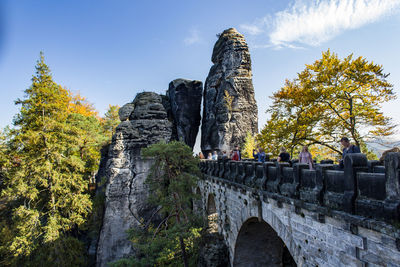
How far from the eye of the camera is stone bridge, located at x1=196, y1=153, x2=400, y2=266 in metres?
3.16

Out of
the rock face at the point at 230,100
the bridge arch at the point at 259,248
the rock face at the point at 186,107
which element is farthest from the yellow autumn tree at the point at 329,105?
the rock face at the point at 186,107

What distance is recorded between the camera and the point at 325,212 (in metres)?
4.28

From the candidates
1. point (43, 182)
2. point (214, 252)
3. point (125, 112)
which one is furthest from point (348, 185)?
point (125, 112)

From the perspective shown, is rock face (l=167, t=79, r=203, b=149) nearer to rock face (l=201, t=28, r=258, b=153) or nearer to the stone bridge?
rock face (l=201, t=28, r=258, b=153)

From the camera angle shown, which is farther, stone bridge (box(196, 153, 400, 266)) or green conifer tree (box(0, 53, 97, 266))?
green conifer tree (box(0, 53, 97, 266))

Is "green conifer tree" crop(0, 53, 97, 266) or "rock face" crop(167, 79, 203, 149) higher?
"rock face" crop(167, 79, 203, 149)

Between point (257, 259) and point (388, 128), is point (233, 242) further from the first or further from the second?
point (388, 128)

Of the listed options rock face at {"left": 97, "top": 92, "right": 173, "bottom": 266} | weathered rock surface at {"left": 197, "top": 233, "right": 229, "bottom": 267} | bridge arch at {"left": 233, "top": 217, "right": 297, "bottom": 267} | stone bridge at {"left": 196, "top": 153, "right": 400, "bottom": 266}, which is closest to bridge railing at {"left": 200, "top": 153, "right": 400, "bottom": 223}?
stone bridge at {"left": 196, "top": 153, "right": 400, "bottom": 266}

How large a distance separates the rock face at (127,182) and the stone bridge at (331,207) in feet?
48.6

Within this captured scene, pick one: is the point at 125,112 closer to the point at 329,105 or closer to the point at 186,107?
the point at 186,107

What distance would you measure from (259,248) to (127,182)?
14.9m

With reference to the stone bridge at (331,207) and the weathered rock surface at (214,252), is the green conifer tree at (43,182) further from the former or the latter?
the stone bridge at (331,207)

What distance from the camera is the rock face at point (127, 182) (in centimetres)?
1948

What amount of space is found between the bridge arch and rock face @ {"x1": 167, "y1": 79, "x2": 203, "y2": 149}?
20904 millimetres
